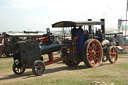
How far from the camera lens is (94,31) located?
40.5 ft

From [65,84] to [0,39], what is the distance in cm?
1897

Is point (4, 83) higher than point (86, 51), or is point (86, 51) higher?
point (86, 51)

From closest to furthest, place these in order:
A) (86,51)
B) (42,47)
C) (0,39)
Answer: (42,47) < (86,51) < (0,39)

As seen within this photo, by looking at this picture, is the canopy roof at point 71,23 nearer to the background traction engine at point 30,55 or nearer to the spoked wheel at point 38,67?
the background traction engine at point 30,55

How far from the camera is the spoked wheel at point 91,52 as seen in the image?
10.3 metres

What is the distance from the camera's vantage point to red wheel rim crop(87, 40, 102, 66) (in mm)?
10742

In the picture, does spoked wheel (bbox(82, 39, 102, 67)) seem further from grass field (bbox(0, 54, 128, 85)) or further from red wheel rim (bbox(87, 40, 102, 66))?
grass field (bbox(0, 54, 128, 85))

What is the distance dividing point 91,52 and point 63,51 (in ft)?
4.54

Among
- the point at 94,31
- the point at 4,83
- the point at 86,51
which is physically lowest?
the point at 4,83

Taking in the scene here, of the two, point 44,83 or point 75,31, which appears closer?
point 44,83

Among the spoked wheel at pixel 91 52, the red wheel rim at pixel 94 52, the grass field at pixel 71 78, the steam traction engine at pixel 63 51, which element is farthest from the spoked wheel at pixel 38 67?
the red wheel rim at pixel 94 52

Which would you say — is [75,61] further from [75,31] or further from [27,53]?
[27,53]

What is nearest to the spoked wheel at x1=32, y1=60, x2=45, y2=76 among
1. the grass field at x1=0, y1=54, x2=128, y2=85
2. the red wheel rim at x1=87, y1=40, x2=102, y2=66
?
the grass field at x1=0, y1=54, x2=128, y2=85

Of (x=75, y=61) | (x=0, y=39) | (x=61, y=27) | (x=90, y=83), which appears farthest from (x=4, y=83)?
(x=0, y=39)
